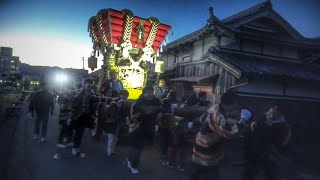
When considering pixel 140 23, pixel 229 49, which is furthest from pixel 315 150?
pixel 140 23

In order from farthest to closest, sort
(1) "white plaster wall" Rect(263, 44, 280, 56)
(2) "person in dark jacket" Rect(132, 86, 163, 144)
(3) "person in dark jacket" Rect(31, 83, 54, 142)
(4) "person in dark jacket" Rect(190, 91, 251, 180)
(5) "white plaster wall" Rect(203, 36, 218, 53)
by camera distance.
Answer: (1) "white plaster wall" Rect(263, 44, 280, 56), (5) "white plaster wall" Rect(203, 36, 218, 53), (3) "person in dark jacket" Rect(31, 83, 54, 142), (2) "person in dark jacket" Rect(132, 86, 163, 144), (4) "person in dark jacket" Rect(190, 91, 251, 180)

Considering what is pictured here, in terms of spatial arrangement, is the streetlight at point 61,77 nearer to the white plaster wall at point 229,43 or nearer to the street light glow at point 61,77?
the street light glow at point 61,77

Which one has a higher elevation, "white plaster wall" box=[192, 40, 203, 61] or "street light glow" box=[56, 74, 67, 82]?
"white plaster wall" box=[192, 40, 203, 61]

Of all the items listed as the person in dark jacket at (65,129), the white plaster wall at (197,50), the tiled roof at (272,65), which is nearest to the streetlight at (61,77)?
the white plaster wall at (197,50)

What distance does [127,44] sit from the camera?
8.52 meters

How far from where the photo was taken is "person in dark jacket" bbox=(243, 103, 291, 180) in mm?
4391

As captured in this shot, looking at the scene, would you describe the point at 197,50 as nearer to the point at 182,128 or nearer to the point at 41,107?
the point at 182,128

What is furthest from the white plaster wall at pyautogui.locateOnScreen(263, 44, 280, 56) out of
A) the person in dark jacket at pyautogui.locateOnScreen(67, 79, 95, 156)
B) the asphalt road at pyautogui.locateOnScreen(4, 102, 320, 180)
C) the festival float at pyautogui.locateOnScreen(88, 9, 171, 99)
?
the person in dark jacket at pyautogui.locateOnScreen(67, 79, 95, 156)

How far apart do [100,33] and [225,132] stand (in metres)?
6.57

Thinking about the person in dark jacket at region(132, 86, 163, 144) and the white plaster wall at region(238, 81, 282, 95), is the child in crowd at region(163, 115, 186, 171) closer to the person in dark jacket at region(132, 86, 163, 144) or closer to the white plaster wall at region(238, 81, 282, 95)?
the person in dark jacket at region(132, 86, 163, 144)

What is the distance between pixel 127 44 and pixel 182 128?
4374mm

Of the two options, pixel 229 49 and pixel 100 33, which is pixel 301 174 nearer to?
pixel 229 49

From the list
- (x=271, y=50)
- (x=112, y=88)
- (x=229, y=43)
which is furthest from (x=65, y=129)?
(x=271, y=50)

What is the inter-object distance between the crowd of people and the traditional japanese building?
3224 mm
